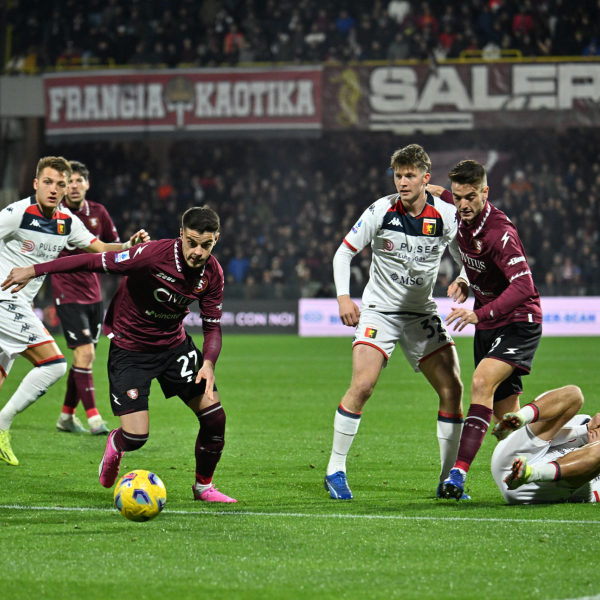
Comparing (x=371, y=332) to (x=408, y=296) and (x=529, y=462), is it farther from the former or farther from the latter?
(x=529, y=462)

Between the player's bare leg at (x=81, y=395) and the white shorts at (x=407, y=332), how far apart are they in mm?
3676

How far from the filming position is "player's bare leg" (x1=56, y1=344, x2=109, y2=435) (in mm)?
8688

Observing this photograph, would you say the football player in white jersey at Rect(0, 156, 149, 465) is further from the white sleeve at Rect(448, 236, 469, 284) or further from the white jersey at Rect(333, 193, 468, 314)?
the white sleeve at Rect(448, 236, 469, 284)

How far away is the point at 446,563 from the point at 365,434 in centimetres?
450

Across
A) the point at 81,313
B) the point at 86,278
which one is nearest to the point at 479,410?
the point at 81,313

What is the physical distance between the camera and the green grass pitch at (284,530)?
381cm

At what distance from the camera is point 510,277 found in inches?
221

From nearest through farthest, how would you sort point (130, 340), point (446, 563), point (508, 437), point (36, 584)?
point (36, 584) → point (446, 563) → point (508, 437) → point (130, 340)

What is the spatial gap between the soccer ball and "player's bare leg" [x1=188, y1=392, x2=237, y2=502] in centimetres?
82

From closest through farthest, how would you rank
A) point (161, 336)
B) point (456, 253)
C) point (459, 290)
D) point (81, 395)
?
point (161, 336), point (459, 290), point (456, 253), point (81, 395)

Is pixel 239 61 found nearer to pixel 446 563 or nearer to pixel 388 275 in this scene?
pixel 388 275

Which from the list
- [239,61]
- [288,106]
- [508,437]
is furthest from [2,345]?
[239,61]

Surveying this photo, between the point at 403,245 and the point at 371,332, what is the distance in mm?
617

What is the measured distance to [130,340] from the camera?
576cm
